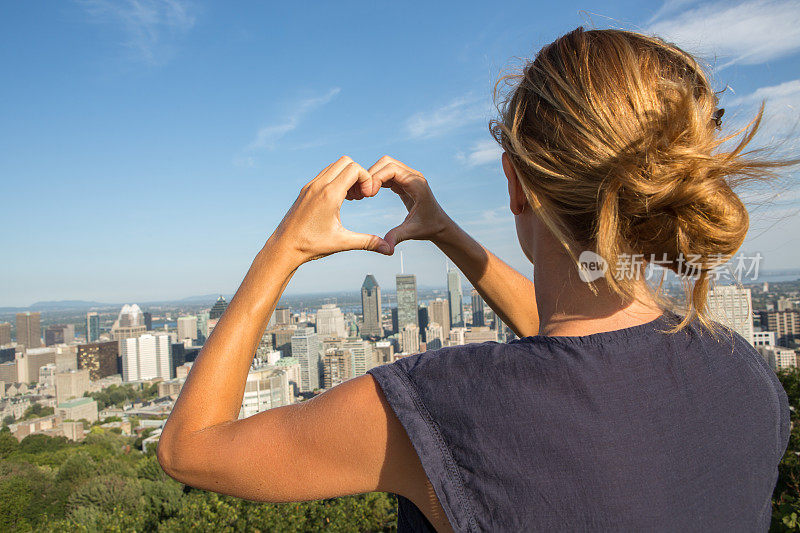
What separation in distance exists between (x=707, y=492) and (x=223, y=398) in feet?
1.89

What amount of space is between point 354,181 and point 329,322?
40024mm

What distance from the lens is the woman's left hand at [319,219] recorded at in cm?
70

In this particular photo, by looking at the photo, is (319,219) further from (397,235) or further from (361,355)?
(361,355)

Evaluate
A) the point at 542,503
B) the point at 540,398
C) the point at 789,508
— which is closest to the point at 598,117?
the point at 540,398

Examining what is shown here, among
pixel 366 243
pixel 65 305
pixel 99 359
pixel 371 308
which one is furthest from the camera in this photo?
pixel 65 305

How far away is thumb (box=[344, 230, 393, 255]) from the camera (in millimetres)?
743

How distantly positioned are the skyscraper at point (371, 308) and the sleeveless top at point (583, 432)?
3567 centimetres

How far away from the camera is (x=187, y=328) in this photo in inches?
1973

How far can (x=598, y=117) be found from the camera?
57 cm

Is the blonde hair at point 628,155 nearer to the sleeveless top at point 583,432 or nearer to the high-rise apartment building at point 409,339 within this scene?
the sleeveless top at point 583,432

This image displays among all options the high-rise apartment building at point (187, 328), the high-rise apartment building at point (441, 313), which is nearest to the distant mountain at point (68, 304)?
the high-rise apartment building at point (187, 328)

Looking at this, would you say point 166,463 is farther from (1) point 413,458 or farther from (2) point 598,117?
(2) point 598,117

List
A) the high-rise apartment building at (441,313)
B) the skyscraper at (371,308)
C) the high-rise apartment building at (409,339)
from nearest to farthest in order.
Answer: the high-rise apartment building at (409,339)
the high-rise apartment building at (441,313)
the skyscraper at (371,308)

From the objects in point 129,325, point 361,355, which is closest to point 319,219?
point 361,355
